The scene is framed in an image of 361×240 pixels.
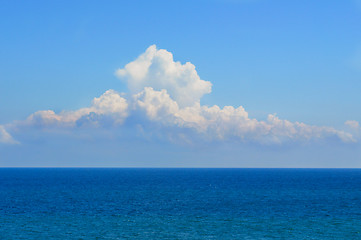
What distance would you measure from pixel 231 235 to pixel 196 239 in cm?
511

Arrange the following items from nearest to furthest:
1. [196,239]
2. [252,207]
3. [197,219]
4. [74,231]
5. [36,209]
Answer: [196,239], [74,231], [197,219], [36,209], [252,207]

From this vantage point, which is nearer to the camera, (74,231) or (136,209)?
(74,231)

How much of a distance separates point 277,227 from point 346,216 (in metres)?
17.0

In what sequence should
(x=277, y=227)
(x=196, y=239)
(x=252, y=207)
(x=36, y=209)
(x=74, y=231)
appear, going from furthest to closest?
(x=252, y=207)
(x=36, y=209)
(x=277, y=227)
(x=74, y=231)
(x=196, y=239)

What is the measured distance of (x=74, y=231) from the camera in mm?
50344

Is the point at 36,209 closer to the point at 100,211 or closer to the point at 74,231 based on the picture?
the point at 100,211

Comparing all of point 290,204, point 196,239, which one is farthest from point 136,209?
point 290,204

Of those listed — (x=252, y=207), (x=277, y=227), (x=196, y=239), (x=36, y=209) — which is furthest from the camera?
(x=252, y=207)

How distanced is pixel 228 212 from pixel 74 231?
28.7 m

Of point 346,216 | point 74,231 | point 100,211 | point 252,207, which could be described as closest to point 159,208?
point 100,211

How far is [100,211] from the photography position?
68.2 meters

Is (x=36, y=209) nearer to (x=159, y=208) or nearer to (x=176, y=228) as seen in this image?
(x=159, y=208)

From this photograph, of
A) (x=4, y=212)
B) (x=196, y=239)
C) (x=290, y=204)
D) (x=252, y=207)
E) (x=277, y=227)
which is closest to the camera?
(x=196, y=239)

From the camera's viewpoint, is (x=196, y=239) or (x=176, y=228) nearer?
(x=196, y=239)
